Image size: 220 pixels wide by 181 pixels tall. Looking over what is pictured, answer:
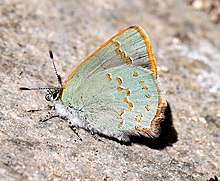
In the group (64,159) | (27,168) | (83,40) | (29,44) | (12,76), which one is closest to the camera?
(27,168)

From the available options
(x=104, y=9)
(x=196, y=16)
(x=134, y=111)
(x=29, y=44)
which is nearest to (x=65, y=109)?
(x=134, y=111)

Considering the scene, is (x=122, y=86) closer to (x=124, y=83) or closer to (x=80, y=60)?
(x=124, y=83)

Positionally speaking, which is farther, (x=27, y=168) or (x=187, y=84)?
(x=187, y=84)

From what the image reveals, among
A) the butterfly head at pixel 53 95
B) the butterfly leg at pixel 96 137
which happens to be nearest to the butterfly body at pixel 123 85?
the butterfly head at pixel 53 95

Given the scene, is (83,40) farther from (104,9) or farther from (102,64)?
(102,64)

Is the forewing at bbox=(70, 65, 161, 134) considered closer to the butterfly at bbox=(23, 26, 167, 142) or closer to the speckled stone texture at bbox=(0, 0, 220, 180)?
the butterfly at bbox=(23, 26, 167, 142)

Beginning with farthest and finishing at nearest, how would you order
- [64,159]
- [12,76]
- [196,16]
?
[196,16] < [12,76] < [64,159]

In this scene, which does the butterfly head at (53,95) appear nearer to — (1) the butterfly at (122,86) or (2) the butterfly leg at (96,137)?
(1) the butterfly at (122,86)
